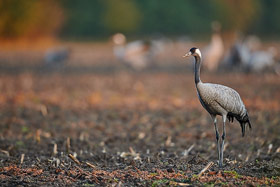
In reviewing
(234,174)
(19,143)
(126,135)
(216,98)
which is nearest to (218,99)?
(216,98)

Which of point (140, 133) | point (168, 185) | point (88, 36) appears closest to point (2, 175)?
point (168, 185)

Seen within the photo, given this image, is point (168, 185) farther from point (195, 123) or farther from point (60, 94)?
point (60, 94)

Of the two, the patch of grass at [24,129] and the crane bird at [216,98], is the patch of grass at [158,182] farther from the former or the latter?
the patch of grass at [24,129]

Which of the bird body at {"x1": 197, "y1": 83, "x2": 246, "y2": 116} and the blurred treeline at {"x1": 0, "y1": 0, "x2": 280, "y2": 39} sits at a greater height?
the blurred treeline at {"x1": 0, "y1": 0, "x2": 280, "y2": 39}

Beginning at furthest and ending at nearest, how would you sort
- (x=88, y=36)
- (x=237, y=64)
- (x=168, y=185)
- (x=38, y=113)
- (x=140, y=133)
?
(x=88, y=36) → (x=237, y=64) → (x=38, y=113) → (x=140, y=133) → (x=168, y=185)

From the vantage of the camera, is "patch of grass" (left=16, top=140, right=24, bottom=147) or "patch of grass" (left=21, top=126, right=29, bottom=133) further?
"patch of grass" (left=21, top=126, right=29, bottom=133)

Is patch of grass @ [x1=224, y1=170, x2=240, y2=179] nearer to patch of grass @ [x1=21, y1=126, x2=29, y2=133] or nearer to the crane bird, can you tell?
the crane bird

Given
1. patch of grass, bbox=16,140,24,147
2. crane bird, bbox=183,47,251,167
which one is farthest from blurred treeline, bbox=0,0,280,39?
crane bird, bbox=183,47,251,167

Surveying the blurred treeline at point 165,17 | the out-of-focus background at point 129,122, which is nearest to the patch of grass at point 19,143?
the out-of-focus background at point 129,122

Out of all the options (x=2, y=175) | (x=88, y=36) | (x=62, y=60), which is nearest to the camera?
(x=2, y=175)

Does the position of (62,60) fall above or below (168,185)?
above

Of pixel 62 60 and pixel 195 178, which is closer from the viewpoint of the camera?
pixel 195 178

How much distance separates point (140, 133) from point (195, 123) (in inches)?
57.2

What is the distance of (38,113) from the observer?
9.73 meters
